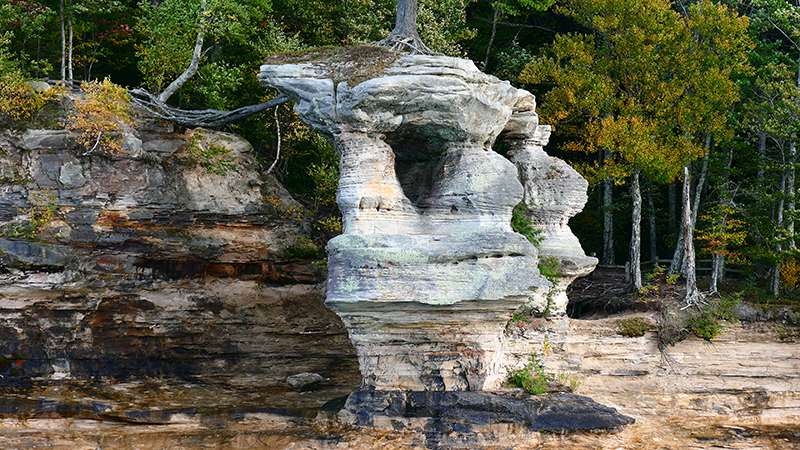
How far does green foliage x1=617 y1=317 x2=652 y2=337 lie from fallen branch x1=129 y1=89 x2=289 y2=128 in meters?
9.46

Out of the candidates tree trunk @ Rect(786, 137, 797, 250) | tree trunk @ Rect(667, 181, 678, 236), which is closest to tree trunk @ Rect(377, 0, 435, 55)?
tree trunk @ Rect(786, 137, 797, 250)

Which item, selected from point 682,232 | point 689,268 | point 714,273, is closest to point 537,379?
point 689,268

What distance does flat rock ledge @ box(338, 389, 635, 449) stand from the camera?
1147cm

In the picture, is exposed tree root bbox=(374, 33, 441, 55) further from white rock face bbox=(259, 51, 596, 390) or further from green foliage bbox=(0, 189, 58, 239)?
green foliage bbox=(0, 189, 58, 239)

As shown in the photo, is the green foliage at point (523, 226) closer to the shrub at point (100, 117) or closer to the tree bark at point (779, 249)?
the tree bark at point (779, 249)

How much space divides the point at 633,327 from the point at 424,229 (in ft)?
19.5

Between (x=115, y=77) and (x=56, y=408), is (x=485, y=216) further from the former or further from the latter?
(x=115, y=77)

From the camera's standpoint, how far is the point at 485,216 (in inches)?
466

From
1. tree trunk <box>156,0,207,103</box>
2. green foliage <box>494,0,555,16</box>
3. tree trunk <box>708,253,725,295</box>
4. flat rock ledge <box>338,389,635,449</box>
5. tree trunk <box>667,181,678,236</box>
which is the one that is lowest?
flat rock ledge <box>338,389,635,449</box>

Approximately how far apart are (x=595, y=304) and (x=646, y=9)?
7.20 metres

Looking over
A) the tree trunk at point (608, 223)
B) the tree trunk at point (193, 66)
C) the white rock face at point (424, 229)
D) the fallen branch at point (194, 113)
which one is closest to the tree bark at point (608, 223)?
the tree trunk at point (608, 223)

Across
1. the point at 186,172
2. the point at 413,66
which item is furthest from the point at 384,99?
the point at 186,172

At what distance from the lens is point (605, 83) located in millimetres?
16312

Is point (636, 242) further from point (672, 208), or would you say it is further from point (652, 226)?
point (672, 208)
